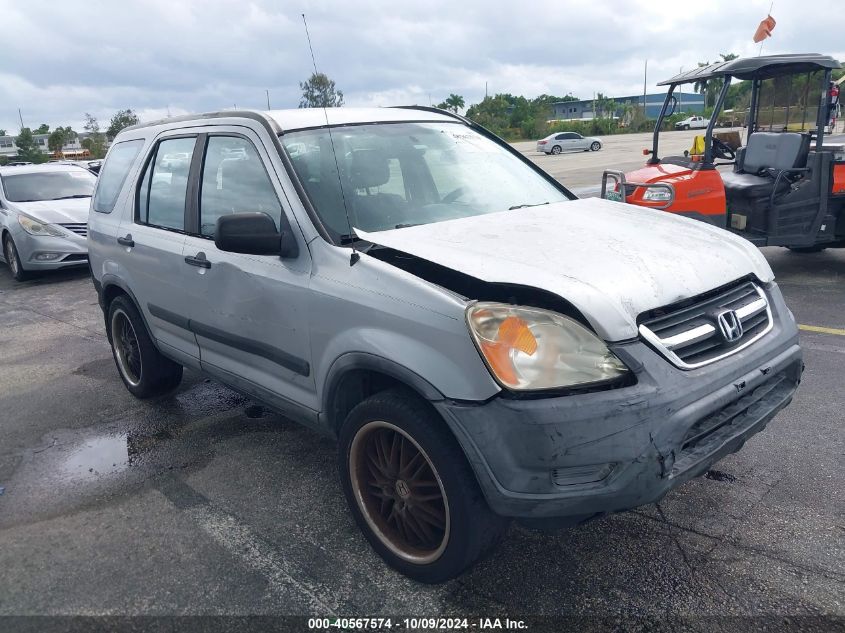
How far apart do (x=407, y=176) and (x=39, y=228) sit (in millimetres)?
8405

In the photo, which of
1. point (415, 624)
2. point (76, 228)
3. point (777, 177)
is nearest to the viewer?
point (415, 624)

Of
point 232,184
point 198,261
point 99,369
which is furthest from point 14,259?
point 232,184

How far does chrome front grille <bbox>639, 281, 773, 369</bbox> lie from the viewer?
242 centimetres

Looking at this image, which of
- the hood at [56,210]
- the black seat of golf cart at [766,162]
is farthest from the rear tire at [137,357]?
the black seat of golf cart at [766,162]

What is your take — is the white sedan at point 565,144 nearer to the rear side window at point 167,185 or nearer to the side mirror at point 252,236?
the rear side window at point 167,185

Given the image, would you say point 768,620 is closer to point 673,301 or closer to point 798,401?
point 673,301

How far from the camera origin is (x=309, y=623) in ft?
8.32

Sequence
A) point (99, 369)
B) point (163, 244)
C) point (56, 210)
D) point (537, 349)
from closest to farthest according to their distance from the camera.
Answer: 1. point (537, 349)
2. point (163, 244)
3. point (99, 369)
4. point (56, 210)

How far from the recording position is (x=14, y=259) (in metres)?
10.4

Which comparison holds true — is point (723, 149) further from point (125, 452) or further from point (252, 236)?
point (125, 452)

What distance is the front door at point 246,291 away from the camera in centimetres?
310

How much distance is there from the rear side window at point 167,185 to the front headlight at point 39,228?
6438 millimetres

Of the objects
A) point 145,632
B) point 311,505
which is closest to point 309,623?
point 145,632

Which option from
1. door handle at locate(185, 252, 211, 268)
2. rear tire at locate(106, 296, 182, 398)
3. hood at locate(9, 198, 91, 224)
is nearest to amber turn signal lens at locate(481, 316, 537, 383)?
door handle at locate(185, 252, 211, 268)
